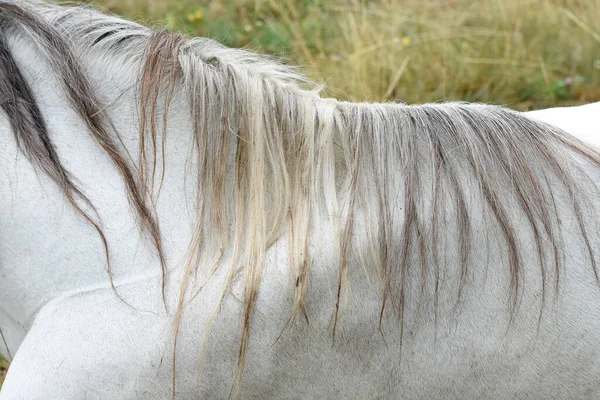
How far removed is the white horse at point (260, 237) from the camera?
1.03 meters

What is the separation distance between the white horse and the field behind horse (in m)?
1.74

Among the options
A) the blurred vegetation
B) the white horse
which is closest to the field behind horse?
the blurred vegetation

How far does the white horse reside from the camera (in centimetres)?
103

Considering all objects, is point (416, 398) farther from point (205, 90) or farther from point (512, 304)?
point (205, 90)

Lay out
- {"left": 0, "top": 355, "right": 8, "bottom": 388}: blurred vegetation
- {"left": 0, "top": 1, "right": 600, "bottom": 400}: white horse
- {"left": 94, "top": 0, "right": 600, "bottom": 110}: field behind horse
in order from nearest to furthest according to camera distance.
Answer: {"left": 0, "top": 1, "right": 600, "bottom": 400}: white horse, {"left": 0, "top": 355, "right": 8, "bottom": 388}: blurred vegetation, {"left": 94, "top": 0, "right": 600, "bottom": 110}: field behind horse

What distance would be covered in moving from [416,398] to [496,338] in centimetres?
15

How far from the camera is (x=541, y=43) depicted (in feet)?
11.0

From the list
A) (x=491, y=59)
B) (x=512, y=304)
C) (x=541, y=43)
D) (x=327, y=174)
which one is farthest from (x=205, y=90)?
(x=541, y=43)

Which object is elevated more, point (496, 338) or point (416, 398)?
point (496, 338)

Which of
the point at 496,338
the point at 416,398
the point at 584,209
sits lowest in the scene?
the point at 416,398

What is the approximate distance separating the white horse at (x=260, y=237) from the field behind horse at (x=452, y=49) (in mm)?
1743

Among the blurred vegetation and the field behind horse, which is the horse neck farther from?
the field behind horse

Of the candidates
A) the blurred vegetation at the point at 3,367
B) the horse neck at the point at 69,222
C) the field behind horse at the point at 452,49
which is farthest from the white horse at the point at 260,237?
the field behind horse at the point at 452,49

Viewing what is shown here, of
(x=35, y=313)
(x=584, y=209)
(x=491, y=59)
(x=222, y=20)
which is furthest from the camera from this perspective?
(x=222, y=20)
